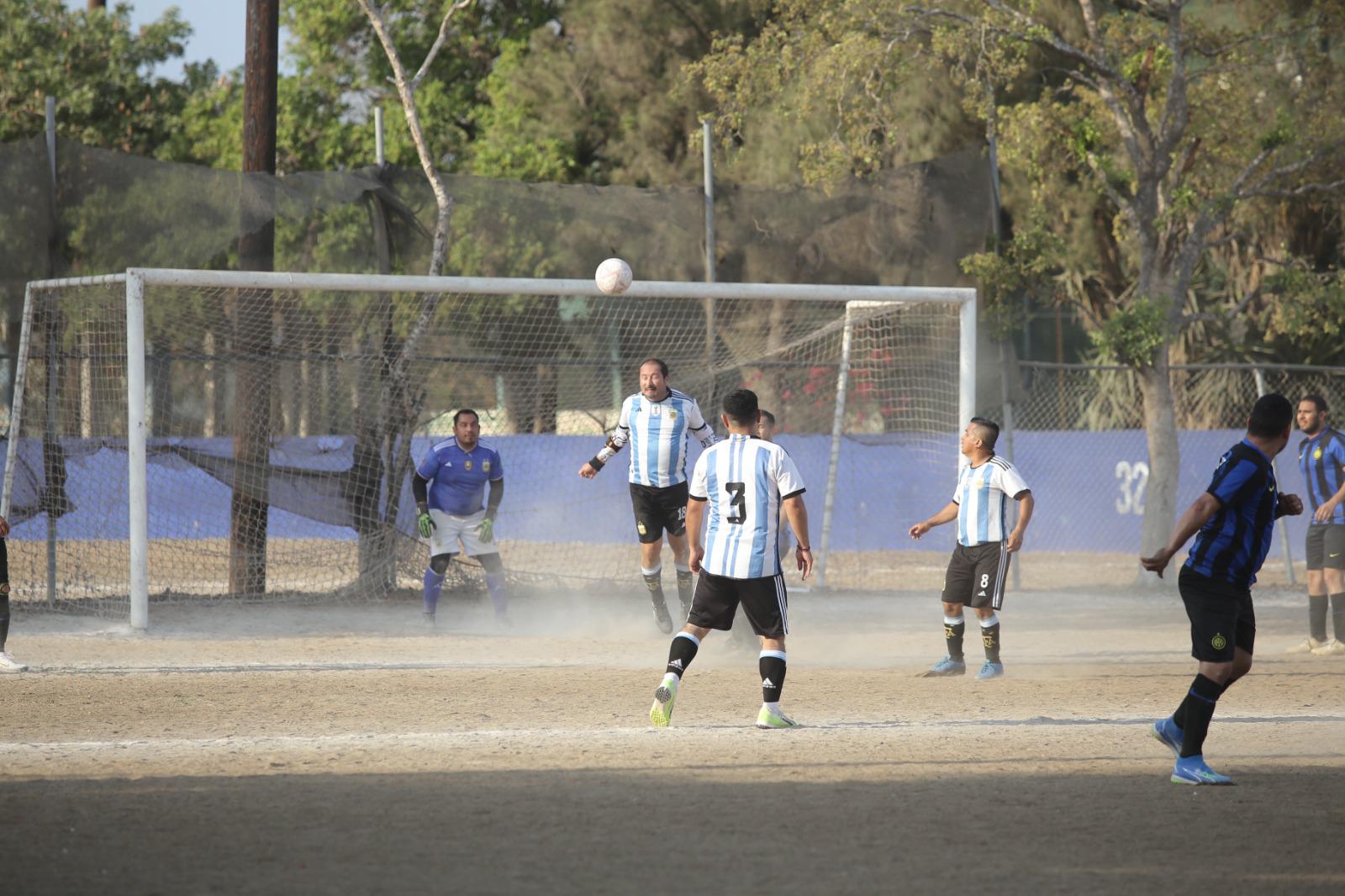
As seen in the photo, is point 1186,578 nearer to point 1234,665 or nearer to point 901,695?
point 1234,665

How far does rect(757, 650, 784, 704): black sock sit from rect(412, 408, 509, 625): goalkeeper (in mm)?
5404

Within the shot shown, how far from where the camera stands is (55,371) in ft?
41.5

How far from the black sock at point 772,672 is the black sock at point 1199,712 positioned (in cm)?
199

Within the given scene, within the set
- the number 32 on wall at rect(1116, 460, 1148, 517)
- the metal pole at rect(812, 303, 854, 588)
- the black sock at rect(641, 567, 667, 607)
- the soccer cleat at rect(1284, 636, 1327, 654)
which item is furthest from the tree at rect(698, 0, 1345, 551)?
the black sock at rect(641, 567, 667, 607)

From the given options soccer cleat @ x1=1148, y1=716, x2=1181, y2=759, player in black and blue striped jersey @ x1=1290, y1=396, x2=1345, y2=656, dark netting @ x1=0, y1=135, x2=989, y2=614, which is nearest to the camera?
soccer cleat @ x1=1148, y1=716, x2=1181, y2=759

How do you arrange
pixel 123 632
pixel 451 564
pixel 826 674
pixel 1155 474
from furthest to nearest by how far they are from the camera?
pixel 1155 474, pixel 451 564, pixel 123 632, pixel 826 674

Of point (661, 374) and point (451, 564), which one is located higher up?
point (661, 374)

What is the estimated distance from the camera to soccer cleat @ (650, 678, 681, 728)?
719 centimetres

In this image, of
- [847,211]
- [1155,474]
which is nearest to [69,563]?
[847,211]

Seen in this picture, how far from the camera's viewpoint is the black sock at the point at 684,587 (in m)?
10.5

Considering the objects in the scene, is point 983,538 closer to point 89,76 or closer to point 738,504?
point 738,504

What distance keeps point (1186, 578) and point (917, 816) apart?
168 cm

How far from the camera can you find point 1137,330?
1445cm

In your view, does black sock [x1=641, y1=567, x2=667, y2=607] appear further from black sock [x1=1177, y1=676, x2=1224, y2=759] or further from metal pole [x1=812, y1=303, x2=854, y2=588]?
black sock [x1=1177, y1=676, x2=1224, y2=759]
